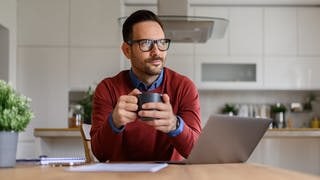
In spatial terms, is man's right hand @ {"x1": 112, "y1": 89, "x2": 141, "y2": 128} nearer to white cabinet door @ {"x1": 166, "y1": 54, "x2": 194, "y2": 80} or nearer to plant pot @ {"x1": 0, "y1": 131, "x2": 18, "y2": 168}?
plant pot @ {"x1": 0, "y1": 131, "x2": 18, "y2": 168}

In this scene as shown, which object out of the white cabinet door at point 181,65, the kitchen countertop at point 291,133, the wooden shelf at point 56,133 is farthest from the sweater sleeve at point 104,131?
the white cabinet door at point 181,65

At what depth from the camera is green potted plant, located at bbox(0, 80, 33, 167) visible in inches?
54.7

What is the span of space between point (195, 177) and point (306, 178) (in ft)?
0.69

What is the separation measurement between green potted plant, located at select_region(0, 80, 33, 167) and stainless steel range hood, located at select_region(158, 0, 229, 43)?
2275 millimetres

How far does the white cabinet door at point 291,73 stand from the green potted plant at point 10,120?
4.41 meters

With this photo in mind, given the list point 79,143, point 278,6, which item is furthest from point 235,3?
point 79,143

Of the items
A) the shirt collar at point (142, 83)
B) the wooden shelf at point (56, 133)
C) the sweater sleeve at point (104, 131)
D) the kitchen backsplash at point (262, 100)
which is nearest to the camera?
the sweater sleeve at point (104, 131)

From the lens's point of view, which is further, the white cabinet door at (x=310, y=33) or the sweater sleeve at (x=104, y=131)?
the white cabinet door at (x=310, y=33)

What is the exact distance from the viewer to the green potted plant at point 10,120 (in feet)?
4.56

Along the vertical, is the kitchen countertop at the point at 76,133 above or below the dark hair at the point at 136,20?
below

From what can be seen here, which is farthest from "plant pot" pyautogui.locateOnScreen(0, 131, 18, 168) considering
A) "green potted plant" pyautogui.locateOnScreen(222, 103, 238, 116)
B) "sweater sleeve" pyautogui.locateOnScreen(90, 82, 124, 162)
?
"green potted plant" pyautogui.locateOnScreen(222, 103, 238, 116)

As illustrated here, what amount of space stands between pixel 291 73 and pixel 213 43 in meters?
0.91

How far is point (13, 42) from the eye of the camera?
200 inches

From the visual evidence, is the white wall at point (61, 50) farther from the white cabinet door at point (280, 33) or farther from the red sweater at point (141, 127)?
the red sweater at point (141, 127)
